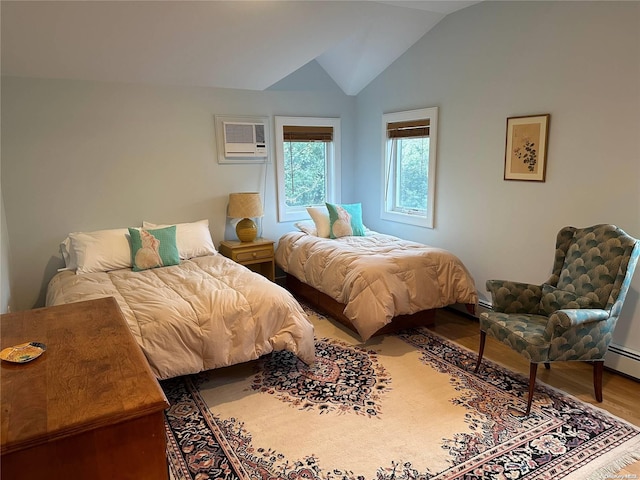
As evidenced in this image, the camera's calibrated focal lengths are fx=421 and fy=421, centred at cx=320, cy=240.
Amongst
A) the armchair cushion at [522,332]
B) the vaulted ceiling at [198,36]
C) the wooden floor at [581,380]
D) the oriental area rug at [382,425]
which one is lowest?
the oriental area rug at [382,425]

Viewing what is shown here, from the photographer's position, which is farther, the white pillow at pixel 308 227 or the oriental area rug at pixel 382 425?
the white pillow at pixel 308 227

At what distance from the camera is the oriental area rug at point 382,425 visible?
2.04 metres

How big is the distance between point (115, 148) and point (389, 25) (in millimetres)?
2776

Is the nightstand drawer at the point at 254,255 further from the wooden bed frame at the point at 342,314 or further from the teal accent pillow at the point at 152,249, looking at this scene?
the teal accent pillow at the point at 152,249

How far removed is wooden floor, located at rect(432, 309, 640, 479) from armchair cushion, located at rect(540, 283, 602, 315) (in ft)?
1.45

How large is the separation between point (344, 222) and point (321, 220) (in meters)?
0.25

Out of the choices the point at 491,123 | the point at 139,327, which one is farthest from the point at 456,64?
the point at 139,327

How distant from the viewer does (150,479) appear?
1130 millimetres

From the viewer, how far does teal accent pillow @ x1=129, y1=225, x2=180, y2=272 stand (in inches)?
138

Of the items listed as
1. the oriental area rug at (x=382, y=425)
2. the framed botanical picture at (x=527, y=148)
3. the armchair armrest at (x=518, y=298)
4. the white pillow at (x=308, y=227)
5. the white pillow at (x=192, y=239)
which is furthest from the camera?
the white pillow at (x=308, y=227)

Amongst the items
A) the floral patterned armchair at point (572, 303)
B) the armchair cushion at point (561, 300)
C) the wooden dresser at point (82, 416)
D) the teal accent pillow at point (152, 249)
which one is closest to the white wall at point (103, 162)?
the teal accent pillow at point (152, 249)

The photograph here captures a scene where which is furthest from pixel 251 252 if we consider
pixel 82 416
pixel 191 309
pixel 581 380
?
pixel 82 416

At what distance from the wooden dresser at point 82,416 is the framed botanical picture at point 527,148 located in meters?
3.06

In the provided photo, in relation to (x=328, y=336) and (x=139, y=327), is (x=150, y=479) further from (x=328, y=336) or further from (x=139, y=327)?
(x=328, y=336)
